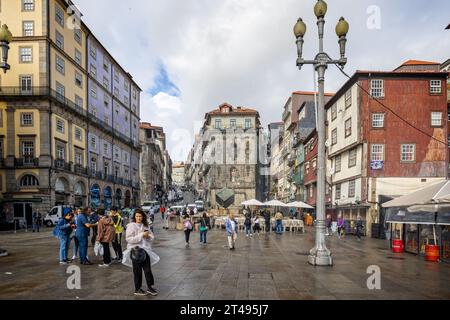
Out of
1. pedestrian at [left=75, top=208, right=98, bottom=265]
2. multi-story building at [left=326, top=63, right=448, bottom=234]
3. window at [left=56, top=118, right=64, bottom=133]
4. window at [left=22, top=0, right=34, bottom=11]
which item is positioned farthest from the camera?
window at [left=56, top=118, right=64, bottom=133]

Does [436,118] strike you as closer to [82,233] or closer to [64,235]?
[82,233]

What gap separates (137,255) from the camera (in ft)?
22.7

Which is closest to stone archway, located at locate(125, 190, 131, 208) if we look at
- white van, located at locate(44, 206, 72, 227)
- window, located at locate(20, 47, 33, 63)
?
white van, located at locate(44, 206, 72, 227)

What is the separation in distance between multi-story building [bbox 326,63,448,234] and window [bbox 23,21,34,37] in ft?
110

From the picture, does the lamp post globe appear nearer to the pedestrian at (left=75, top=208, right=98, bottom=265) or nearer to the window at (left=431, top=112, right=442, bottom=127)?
the pedestrian at (left=75, top=208, right=98, bottom=265)

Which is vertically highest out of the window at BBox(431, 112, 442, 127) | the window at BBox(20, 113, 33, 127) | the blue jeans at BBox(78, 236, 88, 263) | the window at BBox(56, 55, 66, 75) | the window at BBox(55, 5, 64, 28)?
the window at BBox(55, 5, 64, 28)

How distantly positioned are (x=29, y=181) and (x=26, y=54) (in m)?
13.6

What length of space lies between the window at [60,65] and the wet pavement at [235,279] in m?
32.0

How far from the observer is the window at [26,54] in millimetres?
36719

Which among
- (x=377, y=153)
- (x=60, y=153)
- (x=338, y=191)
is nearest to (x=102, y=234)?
(x=377, y=153)

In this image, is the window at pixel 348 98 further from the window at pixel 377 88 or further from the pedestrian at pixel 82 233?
the pedestrian at pixel 82 233

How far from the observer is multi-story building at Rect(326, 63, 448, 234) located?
85.8ft

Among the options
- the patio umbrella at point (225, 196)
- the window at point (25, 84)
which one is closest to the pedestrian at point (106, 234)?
the patio umbrella at point (225, 196)
